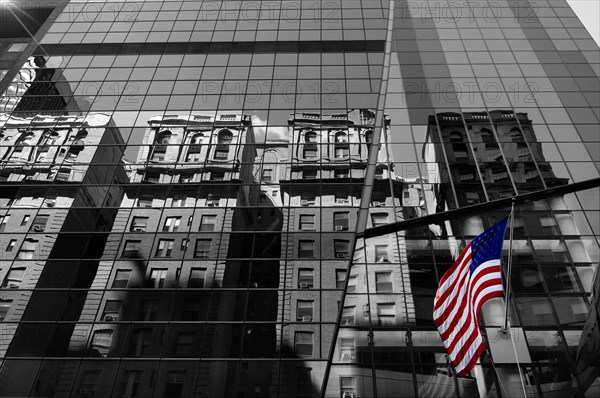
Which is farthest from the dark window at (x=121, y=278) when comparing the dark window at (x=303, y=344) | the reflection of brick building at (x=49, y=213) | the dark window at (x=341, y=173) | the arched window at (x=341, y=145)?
the arched window at (x=341, y=145)

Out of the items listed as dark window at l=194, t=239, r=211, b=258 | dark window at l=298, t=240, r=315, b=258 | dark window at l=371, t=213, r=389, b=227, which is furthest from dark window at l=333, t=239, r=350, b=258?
dark window at l=194, t=239, r=211, b=258

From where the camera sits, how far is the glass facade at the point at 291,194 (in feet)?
65.1

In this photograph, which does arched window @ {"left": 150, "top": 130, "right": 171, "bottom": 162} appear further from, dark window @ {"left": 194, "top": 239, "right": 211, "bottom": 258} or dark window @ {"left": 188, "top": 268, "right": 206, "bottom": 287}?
dark window @ {"left": 188, "top": 268, "right": 206, "bottom": 287}

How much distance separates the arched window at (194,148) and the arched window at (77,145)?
6.75 metres

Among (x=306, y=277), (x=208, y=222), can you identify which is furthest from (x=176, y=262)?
(x=306, y=277)

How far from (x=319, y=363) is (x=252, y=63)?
24.1 meters

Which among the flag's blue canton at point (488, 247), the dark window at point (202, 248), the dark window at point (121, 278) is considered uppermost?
the dark window at point (202, 248)

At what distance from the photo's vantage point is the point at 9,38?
4628 cm

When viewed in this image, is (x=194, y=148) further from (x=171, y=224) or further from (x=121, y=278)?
(x=121, y=278)

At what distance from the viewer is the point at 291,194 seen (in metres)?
27.2

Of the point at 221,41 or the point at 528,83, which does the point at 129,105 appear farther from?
the point at 528,83

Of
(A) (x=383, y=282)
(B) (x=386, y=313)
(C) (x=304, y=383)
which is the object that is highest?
(A) (x=383, y=282)

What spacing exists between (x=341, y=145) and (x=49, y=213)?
17.2 metres

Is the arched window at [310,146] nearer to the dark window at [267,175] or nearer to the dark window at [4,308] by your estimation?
the dark window at [267,175]
